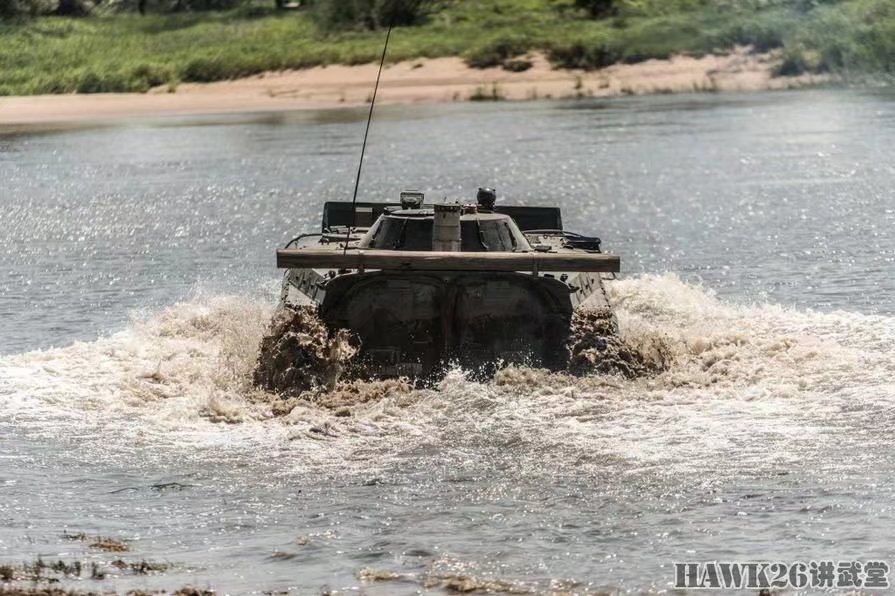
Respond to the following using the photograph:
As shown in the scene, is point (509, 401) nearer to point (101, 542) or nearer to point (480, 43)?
point (101, 542)

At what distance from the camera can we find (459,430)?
18.2m

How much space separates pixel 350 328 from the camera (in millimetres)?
19641

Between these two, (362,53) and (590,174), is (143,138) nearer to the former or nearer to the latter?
(362,53)

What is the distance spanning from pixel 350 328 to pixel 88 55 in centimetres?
5565

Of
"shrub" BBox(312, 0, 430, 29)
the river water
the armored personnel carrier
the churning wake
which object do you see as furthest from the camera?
"shrub" BBox(312, 0, 430, 29)

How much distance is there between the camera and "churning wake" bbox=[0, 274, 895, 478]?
17641 mm

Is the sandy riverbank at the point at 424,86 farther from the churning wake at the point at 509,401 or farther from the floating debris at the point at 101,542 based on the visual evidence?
the floating debris at the point at 101,542

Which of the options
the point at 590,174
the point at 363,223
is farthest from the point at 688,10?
the point at 363,223

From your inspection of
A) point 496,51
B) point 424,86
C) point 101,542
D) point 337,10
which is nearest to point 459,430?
point 101,542

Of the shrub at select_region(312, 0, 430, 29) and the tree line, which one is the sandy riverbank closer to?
the tree line

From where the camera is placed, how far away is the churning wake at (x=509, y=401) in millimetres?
17641

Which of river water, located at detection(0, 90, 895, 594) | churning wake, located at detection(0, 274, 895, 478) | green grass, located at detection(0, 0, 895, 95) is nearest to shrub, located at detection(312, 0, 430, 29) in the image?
green grass, located at detection(0, 0, 895, 95)

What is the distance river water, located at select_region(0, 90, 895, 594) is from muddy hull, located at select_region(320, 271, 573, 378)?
16.2 inches

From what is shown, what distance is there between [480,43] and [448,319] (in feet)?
174
